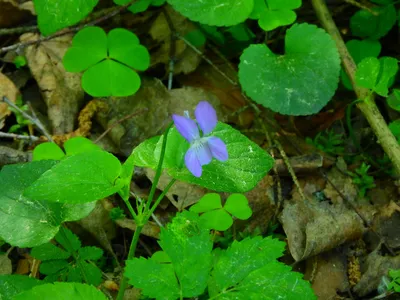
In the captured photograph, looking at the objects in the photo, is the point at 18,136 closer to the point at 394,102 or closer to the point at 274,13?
the point at 274,13

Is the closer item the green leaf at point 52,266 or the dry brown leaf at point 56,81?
the green leaf at point 52,266

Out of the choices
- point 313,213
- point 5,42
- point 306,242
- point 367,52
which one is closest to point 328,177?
point 313,213

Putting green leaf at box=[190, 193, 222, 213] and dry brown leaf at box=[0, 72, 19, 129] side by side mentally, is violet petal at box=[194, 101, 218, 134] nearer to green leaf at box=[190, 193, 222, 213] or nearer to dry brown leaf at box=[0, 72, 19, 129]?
green leaf at box=[190, 193, 222, 213]

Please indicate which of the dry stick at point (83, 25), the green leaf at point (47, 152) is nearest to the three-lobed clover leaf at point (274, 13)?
the dry stick at point (83, 25)

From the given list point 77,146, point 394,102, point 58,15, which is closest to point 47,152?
point 77,146

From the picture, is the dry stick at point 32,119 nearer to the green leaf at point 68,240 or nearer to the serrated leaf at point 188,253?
the green leaf at point 68,240

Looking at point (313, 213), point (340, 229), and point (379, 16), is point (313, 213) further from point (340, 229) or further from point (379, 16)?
point (379, 16)

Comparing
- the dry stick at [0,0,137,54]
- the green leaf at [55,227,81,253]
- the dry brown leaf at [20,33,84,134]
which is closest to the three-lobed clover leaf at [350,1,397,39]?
the dry stick at [0,0,137,54]
